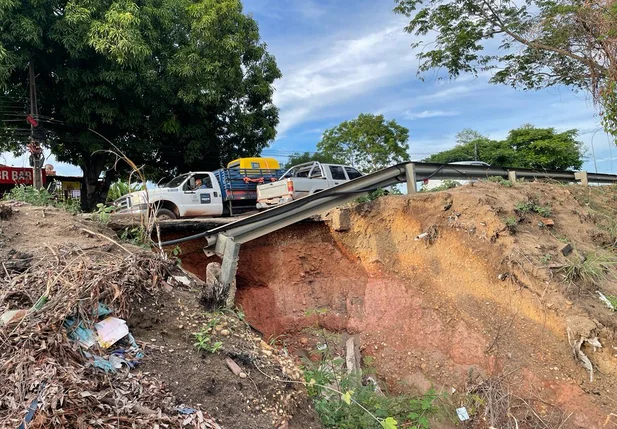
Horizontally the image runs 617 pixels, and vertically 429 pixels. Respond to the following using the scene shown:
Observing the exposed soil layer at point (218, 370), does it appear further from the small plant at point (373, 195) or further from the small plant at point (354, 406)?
the small plant at point (373, 195)

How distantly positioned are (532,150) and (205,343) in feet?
104

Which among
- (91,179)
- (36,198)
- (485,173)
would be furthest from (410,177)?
(91,179)

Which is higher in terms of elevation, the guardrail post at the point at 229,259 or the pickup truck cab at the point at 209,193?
the pickup truck cab at the point at 209,193

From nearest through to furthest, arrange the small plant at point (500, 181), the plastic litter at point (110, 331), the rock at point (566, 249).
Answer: the plastic litter at point (110, 331), the rock at point (566, 249), the small plant at point (500, 181)

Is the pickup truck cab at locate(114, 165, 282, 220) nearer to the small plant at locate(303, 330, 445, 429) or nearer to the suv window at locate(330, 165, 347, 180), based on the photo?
the suv window at locate(330, 165, 347, 180)

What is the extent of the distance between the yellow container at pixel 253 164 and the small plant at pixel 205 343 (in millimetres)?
11384

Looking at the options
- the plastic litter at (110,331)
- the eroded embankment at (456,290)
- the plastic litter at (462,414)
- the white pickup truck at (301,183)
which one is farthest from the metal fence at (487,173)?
the plastic litter at (110,331)

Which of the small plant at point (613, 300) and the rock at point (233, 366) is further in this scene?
the small plant at point (613, 300)

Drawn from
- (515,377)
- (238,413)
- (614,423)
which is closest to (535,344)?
(515,377)

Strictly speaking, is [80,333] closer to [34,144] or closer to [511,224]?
[511,224]

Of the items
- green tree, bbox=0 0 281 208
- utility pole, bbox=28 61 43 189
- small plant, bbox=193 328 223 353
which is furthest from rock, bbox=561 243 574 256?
utility pole, bbox=28 61 43 189

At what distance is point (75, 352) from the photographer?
8.61ft

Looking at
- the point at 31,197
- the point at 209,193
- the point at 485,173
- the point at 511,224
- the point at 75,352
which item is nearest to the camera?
the point at 75,352

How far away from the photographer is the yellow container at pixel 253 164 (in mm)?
14580
